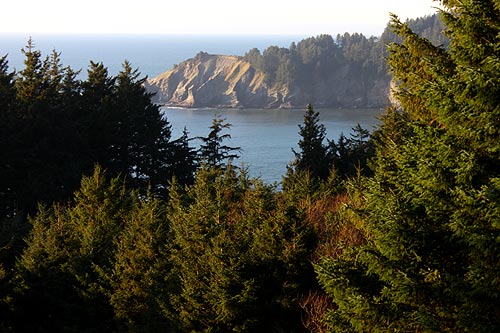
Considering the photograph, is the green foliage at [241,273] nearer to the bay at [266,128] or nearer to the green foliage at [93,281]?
the green foliage at [93,281]

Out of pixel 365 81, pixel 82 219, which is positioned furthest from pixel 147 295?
pixel 365 81

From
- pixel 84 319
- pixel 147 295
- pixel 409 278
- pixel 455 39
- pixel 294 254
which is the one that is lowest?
pixel 84 319

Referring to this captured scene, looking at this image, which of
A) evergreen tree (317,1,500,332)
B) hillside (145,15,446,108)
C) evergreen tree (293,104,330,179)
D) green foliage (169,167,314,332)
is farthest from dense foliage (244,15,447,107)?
evergreen tree (317,1,500,332)

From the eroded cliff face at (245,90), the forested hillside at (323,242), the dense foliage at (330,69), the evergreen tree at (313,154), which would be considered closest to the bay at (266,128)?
the eroded cliff face at (245,90)

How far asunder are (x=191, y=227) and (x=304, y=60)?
5324 inches

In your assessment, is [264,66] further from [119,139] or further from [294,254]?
[294,254]

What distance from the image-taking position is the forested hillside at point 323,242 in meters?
5.80

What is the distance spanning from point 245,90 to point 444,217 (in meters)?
130

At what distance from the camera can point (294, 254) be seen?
10977mm

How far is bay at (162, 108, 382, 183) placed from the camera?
57875mm

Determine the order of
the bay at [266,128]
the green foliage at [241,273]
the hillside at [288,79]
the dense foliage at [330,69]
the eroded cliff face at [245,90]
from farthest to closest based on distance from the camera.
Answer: the dense foliage at [330,69]
the hillside at [288,79]
the eroded cliff face at [245,90]
the bay at [266,128]
the green foliage at [241,273]

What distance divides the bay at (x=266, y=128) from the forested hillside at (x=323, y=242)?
88.7ft

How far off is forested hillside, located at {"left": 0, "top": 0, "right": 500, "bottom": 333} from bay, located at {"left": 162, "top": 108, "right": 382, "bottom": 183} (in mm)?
27033

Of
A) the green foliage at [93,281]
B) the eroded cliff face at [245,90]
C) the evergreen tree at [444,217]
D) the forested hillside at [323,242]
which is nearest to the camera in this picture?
the evergreen tree at [444,217]
